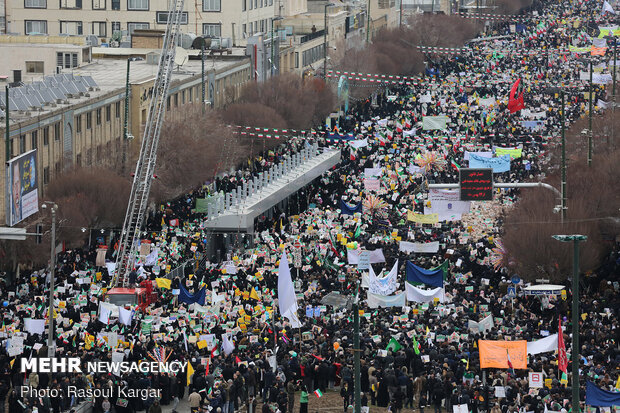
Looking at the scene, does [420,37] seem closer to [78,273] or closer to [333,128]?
[333,128]

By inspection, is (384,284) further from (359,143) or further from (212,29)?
(212,29)

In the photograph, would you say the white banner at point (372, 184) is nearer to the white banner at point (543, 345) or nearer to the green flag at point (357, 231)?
the green flag at point (357, 231)

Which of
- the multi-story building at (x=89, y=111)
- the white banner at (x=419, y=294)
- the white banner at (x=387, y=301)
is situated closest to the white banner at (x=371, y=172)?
the multi-story building at (x=89, y=111)

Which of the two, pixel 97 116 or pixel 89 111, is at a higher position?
pixel 89 111

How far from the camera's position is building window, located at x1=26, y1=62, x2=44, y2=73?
92.2 metres

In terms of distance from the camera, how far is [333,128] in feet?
319

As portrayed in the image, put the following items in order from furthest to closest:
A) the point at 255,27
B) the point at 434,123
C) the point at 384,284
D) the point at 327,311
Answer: the point at 255,27 < the point at 434,123 < the point at 384,284 < the point at 327,311

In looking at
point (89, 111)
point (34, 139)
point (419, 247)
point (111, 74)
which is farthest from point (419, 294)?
point (111, 74)

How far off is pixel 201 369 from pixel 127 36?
74.4 m

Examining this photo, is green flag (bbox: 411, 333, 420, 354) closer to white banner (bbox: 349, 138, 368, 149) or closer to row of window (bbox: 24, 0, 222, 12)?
white banner (bbox: 349, 138, 368, 149)

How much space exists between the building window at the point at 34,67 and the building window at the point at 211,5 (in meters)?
31.0

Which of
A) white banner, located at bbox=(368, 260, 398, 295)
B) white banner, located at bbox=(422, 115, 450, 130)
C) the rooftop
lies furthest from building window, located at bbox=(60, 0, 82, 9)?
white banner, located at bbox=(368, 260, 398, 295)

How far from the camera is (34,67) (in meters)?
92.2

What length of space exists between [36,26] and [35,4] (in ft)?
5.29
